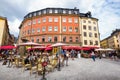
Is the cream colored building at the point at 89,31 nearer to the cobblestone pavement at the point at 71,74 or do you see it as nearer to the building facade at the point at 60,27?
the building facade at the point at 60,27

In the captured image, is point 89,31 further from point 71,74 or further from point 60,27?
point 71,74

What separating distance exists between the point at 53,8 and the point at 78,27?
10516 millimetres

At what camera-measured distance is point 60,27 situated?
3875 centimetres

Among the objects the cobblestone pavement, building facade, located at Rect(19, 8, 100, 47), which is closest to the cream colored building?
building facade, located at Rect(19, 8, 100, 47)

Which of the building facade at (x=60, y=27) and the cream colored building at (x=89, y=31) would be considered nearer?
the building facade at (x=60, y=27)

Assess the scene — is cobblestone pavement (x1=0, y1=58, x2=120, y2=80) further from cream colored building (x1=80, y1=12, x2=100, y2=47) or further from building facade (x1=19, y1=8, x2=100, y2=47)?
cream colored building (x1=80, y1=12, x2=100, y2=47)

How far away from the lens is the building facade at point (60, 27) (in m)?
38.0

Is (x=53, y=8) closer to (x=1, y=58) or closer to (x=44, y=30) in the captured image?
(x=44, y=30)

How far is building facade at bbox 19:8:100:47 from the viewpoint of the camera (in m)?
38.0

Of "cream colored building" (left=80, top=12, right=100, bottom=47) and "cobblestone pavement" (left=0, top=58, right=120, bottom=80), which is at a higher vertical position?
"cream colored building" (left=80, top=12, right=100, bottom=47)

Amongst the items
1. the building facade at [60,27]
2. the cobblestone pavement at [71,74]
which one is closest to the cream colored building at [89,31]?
the building facade at [60,27]

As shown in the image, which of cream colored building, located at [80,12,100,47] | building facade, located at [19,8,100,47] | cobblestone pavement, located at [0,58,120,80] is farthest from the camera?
cream colored building, located at [80,12,100,47]

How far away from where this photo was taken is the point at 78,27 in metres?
40.1

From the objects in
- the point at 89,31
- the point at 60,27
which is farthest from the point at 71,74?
the point at 89,31
